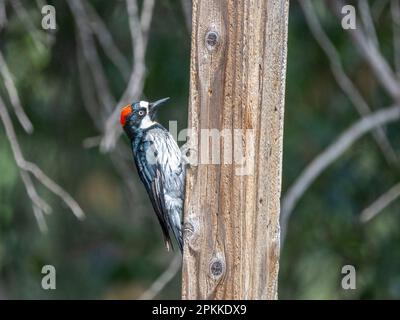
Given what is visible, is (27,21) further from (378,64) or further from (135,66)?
(378,64)

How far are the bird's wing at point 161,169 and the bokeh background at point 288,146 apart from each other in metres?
2.46

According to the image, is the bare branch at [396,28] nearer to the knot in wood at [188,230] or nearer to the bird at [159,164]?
the bird at [159,164]

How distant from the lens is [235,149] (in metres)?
3.47

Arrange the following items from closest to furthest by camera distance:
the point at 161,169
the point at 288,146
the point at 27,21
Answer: the point at 161,169, the point at 27,21, the point at 288,146

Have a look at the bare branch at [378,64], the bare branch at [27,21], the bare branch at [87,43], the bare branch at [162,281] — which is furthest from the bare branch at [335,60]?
the bare branch at [27,21]

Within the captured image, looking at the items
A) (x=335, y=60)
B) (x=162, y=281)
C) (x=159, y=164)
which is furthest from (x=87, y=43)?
(x=162, y=281)

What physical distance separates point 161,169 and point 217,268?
116 cm

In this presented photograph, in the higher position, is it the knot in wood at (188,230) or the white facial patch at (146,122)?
the white facial patch at (146,122)

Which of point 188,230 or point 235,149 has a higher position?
point 235,149

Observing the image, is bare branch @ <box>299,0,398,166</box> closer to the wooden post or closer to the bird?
the bird

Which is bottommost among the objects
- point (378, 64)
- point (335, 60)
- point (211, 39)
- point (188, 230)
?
point (188, 230)

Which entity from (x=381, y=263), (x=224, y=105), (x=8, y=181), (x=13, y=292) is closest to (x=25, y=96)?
(x=8, y=181)

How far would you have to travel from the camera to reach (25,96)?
7.83 m

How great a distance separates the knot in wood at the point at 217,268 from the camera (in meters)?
3.46
